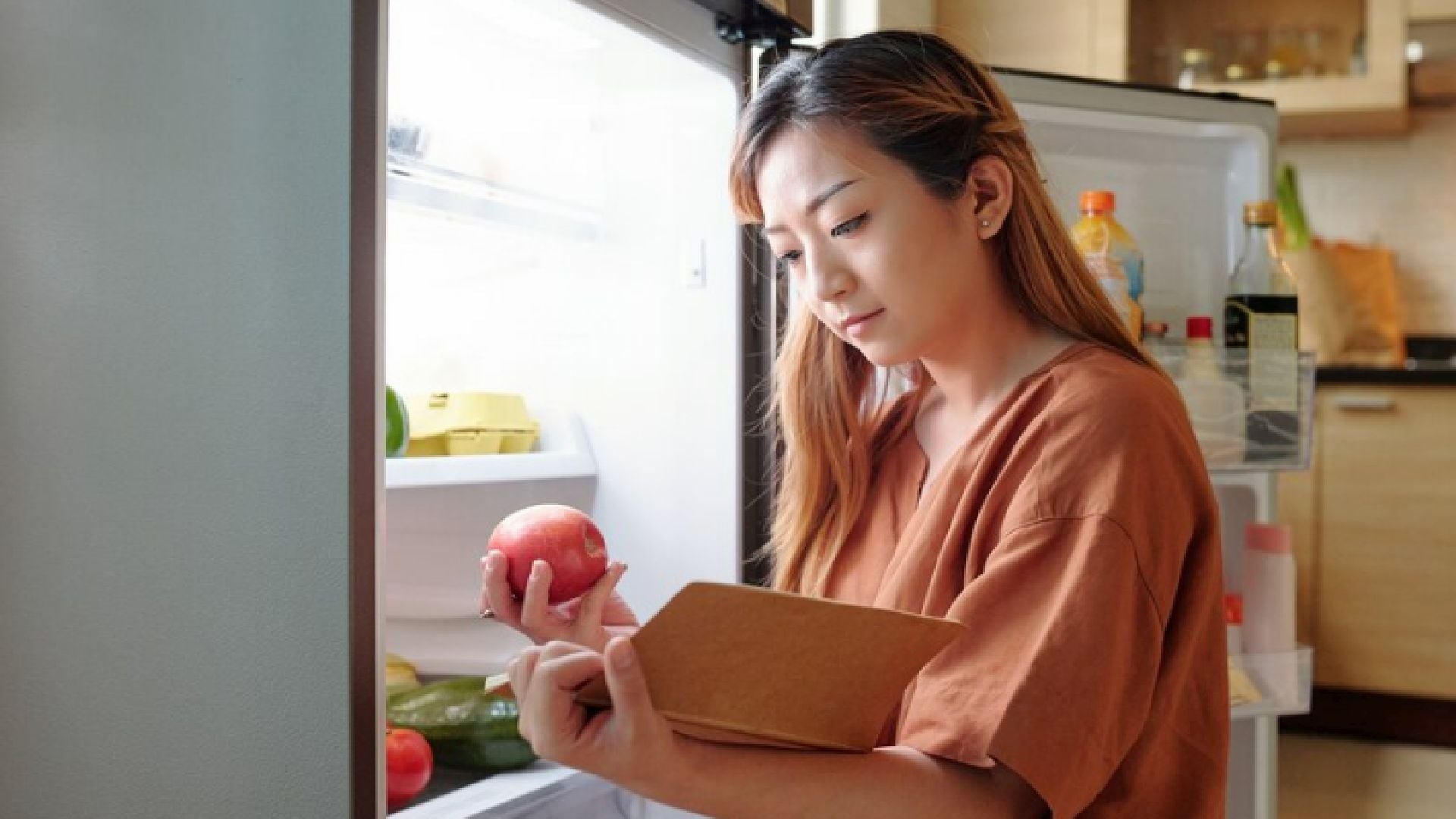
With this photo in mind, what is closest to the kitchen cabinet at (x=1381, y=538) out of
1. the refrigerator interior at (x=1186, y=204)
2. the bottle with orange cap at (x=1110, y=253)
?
the refrigerator interior at (x=1186, y=204)

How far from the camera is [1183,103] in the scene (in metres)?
1.65

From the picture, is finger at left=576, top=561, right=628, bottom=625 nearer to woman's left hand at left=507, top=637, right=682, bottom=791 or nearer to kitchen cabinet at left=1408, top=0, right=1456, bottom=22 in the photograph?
woman's left hand at left=507, top=637, right=682, bottom=791

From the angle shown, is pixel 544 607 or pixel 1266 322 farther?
pixel 1266 322

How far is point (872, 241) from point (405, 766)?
1.93ft

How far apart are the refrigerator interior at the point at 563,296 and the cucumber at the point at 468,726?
0.11m

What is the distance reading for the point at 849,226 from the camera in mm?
981

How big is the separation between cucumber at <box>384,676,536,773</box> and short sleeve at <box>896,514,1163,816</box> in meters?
0.48

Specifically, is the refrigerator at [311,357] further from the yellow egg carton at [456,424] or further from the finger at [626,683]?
the finger at [626,683]

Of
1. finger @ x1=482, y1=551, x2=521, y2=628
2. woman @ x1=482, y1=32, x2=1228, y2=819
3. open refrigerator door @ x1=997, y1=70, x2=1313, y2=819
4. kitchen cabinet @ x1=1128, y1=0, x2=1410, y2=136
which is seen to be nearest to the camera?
woman @ x1=482, y1=32, x2=1228, y2=819

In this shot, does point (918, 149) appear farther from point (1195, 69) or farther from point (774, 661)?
point (1195, 69)

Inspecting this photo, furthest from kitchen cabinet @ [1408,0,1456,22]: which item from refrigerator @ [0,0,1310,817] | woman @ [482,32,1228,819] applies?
woman @ [482,32,1228,819]

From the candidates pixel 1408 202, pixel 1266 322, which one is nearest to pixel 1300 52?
pixel 1408 202

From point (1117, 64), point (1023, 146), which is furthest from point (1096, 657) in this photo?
point (1117, 64)

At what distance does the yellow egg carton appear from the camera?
4.67 feet
